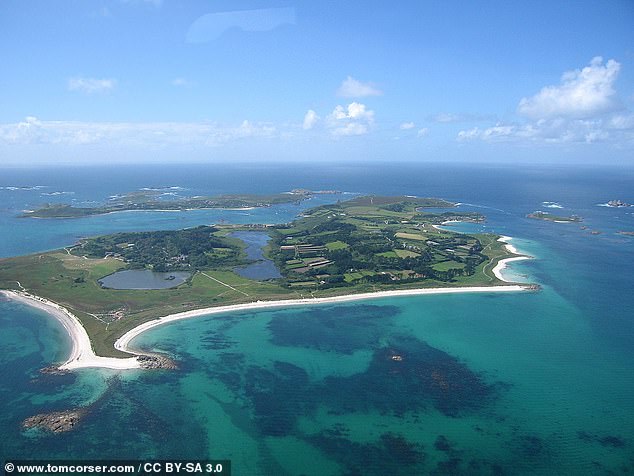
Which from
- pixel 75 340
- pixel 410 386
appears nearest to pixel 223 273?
pixel 75 340

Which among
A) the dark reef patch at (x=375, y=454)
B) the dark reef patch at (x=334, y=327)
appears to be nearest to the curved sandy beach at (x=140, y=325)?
the dark reef patch at (x=334, y=327)

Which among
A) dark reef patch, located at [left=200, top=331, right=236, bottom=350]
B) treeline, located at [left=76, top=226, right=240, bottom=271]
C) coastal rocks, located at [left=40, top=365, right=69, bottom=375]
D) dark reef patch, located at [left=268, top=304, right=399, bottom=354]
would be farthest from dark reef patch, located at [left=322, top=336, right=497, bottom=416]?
treeline, located at [left=76, top=226, right=240, bottom=271]

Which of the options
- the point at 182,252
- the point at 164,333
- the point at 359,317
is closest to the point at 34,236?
the point at 182,252

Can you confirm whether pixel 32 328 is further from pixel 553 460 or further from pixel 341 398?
pixel 553 460

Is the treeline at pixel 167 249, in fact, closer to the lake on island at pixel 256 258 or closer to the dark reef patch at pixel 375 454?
the lake on island at pixel 256 258

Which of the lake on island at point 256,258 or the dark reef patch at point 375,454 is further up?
the lake on island at point 256,258

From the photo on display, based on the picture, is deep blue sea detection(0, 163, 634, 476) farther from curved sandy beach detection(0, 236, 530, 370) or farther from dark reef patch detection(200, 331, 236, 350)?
curved sandy beach detection(0, 236, 530, 370)

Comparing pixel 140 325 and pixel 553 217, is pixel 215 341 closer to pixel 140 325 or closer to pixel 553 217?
pixel 140 325
